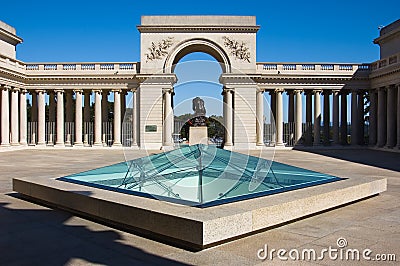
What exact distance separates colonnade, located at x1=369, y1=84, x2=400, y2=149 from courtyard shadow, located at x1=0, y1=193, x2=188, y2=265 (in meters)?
42.9

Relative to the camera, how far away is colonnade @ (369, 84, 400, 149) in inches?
Answer: 1858

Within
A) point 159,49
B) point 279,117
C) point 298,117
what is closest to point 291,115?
point 298,117

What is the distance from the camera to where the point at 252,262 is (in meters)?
7.80

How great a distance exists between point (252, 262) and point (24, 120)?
175 ft

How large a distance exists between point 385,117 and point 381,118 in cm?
103

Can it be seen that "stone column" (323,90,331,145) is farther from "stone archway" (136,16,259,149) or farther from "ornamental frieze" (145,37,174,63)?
"ornamental frieze" (145,37,174,63)

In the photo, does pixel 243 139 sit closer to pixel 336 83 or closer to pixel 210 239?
pixel 336 83

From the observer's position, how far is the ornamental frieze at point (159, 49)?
52656 mm

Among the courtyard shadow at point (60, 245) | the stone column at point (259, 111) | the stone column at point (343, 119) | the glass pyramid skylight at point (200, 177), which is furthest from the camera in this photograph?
the stone column at point (343, 119)

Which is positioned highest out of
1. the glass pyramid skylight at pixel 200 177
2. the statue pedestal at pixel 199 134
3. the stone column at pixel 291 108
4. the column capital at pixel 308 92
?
the column capital at pixel 308 92

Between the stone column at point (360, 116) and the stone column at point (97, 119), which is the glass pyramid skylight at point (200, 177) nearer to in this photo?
the stone column at point (97, 119)

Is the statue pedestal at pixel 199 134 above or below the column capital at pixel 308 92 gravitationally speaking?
below
